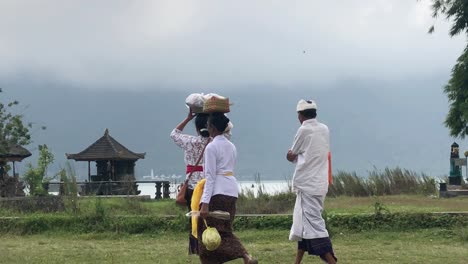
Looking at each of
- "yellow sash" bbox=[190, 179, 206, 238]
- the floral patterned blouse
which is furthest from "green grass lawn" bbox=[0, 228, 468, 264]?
"yellow sash" bbox=[190, 179, 206, 238]

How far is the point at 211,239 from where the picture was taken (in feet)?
19.9

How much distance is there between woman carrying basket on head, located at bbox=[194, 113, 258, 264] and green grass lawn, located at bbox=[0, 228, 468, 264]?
222 cm

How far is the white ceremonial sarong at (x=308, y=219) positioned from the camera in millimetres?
7121

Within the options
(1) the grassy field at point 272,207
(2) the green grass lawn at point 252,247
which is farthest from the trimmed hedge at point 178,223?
(1) the grassy field at point 272,207

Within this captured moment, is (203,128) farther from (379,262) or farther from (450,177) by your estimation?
(450,177)

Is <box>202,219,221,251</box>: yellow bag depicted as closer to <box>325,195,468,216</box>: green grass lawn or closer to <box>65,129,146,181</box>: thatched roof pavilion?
<box>325,195,468,216</box>: green grass lawn

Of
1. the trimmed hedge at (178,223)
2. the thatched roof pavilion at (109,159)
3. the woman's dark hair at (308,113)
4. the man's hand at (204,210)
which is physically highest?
the thatched roof pavilion at (109,159)

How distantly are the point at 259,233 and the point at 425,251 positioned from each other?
2.90 meters

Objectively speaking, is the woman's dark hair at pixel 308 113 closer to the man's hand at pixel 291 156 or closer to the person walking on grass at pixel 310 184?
the person walking on grass at pixel 310 184

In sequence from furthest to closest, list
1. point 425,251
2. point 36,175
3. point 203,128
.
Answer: point 36,175 → point 425,251 → point 203,128

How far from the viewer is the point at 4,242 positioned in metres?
11.0

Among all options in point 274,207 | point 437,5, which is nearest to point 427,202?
point 274,207

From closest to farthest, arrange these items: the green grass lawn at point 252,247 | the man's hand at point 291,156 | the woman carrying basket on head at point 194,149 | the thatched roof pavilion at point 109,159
Result: the woman carrying basket on head at point 194,149
the man's hand at point 291,156
the green grass lawn at point 252,247
the thatched roof pavilion at point 109,159

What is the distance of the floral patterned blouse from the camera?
7051 mm
